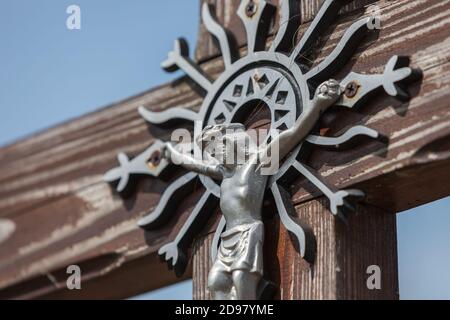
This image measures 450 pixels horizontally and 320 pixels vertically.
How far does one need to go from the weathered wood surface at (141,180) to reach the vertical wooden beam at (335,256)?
0.15 ft

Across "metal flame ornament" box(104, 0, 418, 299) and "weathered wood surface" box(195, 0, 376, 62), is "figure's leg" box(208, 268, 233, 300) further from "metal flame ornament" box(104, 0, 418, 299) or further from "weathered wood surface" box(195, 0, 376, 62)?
"weathered wood surface" box(195, 0, 376, 62)

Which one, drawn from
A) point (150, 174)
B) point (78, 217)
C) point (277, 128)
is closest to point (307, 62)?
point (277, 128)

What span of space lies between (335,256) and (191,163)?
0.47m

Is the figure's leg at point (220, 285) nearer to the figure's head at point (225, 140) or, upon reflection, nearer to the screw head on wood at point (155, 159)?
the figure's head at point (225, 140)

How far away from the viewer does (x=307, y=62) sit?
12.0 ft

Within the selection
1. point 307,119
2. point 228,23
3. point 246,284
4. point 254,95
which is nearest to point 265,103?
point 254,95

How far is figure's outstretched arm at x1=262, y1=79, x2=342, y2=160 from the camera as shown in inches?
139

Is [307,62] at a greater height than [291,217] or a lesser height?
greater

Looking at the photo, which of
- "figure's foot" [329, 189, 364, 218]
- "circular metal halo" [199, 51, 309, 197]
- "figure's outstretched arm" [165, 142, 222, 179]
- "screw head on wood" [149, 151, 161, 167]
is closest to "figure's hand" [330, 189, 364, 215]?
"figure's foot" [329, 189, 364, 218]

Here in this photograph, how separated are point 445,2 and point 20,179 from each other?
4.30 feet

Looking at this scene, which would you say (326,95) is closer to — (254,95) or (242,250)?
(254,95)

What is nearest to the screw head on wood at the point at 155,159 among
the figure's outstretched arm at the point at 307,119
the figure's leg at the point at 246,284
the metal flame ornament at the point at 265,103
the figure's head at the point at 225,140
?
the metal flame ornament at the point at 265,103

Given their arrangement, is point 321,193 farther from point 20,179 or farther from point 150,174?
point 20,179
